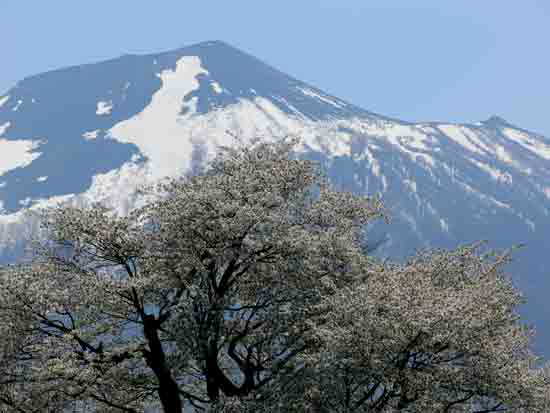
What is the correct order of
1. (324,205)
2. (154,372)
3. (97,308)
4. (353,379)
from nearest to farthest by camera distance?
1. (353,379)
2. (97,308)
3. (154,372)
4. (324,205)

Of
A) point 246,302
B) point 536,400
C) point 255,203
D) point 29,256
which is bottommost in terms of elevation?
point 536,400

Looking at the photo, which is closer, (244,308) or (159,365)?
(244,308)

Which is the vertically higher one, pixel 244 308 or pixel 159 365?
pixel 244 308

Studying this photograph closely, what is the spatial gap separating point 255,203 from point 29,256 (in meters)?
11.0

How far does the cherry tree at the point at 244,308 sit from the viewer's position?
28812 mm

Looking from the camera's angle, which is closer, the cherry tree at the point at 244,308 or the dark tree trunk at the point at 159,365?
the cherry tree at the point at 244,308

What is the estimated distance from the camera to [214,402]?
32469 mm

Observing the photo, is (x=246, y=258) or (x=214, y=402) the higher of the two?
(x=246, y=258)

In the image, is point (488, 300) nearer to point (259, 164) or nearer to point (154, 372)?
point (259, 164)

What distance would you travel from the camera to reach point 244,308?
33500 millimetres

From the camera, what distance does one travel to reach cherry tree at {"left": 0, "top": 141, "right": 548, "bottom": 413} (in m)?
28.8

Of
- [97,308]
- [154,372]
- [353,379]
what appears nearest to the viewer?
[353,379]

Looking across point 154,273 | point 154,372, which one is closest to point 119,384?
point 154,372

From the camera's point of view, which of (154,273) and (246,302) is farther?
(246,302)
